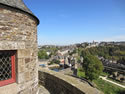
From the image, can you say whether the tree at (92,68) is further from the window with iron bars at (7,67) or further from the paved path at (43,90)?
the window with iron bars at (7,67)

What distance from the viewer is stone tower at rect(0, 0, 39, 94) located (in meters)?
2.64

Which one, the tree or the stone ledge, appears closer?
the stone ledge

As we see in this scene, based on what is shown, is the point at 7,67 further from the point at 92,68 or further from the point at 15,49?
the point at 92,68

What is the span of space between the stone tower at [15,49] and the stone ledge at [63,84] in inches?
51.7

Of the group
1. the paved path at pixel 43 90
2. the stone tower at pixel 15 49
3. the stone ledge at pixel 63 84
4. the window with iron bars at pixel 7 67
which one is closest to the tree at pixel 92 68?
the stone ledge at pixel 63 84

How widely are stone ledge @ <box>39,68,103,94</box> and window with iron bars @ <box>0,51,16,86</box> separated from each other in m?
1.91

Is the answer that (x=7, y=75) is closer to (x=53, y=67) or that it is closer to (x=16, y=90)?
(x=16, y=90)

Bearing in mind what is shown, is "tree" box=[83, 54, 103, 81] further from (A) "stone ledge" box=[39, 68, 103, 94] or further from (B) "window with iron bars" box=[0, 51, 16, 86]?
(B) "window with iron bars" box=[0, 51, 16, 86]

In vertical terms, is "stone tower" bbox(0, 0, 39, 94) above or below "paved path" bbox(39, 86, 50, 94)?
above

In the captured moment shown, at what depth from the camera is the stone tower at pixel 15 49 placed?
2.64 meters

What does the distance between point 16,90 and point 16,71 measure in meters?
0.56

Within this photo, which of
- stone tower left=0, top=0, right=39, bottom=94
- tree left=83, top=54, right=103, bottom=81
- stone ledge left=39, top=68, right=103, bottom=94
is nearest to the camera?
stone tower left=0, top=0, right=39, bottom=94

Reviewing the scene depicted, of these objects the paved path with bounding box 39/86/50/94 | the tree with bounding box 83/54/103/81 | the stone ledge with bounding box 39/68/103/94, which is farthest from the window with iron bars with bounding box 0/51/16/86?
the tree with bounding box 83/54/103/81

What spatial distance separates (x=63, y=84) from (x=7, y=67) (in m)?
2.21
